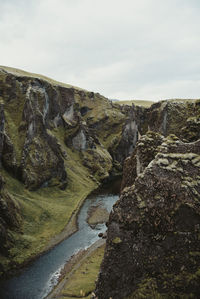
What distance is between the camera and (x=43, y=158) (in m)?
91.8

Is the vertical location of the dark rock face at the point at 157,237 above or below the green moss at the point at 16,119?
below

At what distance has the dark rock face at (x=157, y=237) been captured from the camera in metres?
19.2

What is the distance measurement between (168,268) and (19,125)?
3386 inches

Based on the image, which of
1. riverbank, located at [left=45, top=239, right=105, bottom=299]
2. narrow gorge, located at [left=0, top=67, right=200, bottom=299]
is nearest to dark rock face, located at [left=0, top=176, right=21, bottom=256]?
narrow gorge, located at [left=0, top=67, right=200, bottom=299]

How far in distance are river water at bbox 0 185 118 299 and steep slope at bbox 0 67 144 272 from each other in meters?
2.97

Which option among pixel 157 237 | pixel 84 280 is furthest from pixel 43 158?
pixel 157 237

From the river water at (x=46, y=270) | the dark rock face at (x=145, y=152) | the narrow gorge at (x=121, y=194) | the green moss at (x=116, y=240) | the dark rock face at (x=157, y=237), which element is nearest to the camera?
the dark rock face at (x=157, y=237)

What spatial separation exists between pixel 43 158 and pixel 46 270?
52.4 meters

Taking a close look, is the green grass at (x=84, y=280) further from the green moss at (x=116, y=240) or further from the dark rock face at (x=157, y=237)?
the green moss at (x=116, y=240)

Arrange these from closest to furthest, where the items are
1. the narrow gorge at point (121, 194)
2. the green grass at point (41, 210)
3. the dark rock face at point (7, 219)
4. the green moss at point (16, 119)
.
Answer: the narrow gorge at point (121, 194)
the dark rock face at point (7, 219)
the green grass at point (41, 210)
the green moss at point (16, 119)

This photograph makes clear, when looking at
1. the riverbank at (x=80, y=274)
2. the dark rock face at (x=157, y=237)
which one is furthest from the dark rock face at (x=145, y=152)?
the riverbank at (x=80, y=274)

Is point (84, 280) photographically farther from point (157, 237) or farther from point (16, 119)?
point (16, 119)

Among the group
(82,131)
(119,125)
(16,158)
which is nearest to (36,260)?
(16,158)

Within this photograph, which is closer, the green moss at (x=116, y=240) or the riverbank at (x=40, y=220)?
the green moss at (x=116, y=240)
